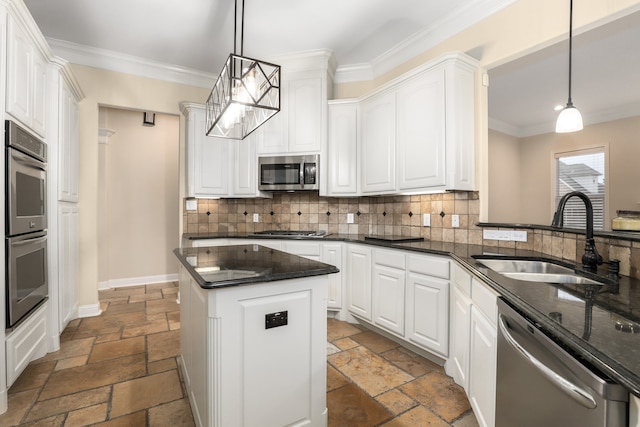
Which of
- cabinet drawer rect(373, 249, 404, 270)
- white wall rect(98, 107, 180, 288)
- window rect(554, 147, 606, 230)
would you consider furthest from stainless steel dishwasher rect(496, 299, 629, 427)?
window rect(554, 147, 606, 230)

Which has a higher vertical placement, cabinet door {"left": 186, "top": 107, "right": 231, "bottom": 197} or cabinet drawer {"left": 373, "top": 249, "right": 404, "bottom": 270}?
cabinet door {"left": 186, "top": 107, "right": 231, "bottom": 197}

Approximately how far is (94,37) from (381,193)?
3266mm

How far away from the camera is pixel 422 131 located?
272cm

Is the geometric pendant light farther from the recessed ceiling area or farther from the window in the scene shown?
the window

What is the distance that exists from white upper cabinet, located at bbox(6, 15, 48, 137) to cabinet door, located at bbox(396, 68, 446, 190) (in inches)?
109

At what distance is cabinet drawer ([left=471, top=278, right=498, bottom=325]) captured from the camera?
4.63 feet

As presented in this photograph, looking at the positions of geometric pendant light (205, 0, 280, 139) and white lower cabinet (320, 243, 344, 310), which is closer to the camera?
geometric pendant light (205, 0, 280, 139)

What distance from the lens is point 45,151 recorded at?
8.21 ft

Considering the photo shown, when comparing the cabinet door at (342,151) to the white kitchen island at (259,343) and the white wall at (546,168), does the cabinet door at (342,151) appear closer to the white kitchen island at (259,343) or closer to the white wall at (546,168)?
the white kitchen island at (259,343)

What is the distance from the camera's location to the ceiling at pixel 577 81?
→ 241 centimetres

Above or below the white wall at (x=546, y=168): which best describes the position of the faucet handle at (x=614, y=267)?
below

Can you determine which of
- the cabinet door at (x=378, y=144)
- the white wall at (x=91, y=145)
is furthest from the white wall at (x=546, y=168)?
the white wall at (x=91, y=145)

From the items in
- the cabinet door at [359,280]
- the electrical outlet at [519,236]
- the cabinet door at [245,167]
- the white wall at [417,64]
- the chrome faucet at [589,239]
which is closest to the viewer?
the chrome faucet at [589,239]

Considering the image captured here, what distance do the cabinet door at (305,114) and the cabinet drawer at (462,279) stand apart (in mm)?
2048
